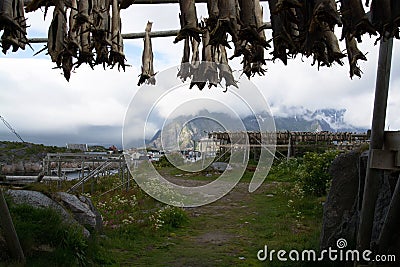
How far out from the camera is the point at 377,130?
12.3 feet

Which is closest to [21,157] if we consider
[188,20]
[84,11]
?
[84,11]

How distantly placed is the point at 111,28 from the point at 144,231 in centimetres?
541

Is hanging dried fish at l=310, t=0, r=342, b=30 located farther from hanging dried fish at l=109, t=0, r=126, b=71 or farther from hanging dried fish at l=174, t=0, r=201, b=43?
hanging dried fish at l=109, t=0, r=126, b=71

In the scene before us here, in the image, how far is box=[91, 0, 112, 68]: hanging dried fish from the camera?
2.09 m

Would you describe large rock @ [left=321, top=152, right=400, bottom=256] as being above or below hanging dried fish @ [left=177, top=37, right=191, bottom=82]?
below

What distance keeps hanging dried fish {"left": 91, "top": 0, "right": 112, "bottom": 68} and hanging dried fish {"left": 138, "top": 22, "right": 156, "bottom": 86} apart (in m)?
0.74

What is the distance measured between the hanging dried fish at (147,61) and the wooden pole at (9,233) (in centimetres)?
188

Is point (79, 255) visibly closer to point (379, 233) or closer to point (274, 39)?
point (379, 233)

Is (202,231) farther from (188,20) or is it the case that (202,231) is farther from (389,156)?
(188,20)

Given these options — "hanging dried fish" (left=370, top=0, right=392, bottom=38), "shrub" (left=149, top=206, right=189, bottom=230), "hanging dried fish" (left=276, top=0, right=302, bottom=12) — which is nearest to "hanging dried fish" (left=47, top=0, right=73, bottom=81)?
"hanging dried fish" (left=276, top=0, right=302, bottom=12)

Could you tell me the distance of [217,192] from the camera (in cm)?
1271

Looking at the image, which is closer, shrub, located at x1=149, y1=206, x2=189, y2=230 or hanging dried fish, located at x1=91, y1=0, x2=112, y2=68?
hanging dried fish, located at x1=91, y1=0, x2=112, y2=68

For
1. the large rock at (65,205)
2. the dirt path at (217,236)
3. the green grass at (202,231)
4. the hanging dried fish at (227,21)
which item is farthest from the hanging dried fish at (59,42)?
the dirt path at (217,236)

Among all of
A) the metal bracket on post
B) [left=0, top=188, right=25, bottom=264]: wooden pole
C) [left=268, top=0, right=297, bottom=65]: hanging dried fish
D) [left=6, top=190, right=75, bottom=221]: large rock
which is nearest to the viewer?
[left=268, top=0, right=297, bottom=65]: hanging dried fish
